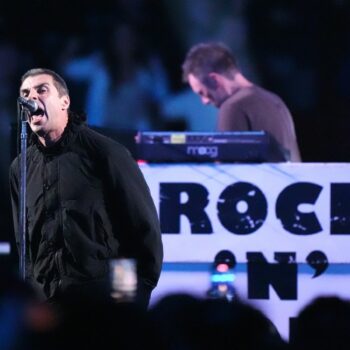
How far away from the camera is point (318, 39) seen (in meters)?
9.88

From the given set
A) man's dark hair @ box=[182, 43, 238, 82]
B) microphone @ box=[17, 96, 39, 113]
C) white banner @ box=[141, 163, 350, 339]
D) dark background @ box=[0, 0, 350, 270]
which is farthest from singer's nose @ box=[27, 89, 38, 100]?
dark background @ box=[0, 0, 350, 270]

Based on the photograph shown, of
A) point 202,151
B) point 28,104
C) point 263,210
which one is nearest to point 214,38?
point 202,151

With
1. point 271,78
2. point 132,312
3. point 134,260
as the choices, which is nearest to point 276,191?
point 134,260

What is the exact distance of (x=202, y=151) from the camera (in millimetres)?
6570

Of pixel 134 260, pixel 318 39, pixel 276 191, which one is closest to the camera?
pixel 134 260

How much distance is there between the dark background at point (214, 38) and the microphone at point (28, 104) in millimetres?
4388

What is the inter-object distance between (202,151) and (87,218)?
5.28 ft

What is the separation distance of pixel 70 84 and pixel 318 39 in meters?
2.39

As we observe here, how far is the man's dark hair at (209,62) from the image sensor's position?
8320 millimetres

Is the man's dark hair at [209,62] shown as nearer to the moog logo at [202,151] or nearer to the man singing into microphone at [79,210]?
the moog logo at [202,151]

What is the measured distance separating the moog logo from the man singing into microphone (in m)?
1.33

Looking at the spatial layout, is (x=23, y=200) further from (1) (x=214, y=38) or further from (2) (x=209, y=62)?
(1) (x=214, y=38)

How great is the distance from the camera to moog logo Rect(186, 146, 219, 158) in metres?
6.57

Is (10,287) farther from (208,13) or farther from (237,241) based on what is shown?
(208,13)
